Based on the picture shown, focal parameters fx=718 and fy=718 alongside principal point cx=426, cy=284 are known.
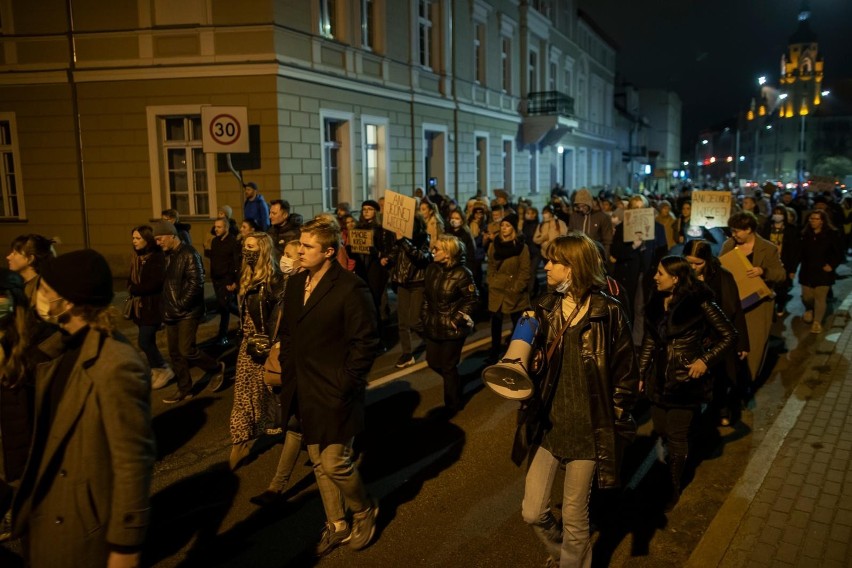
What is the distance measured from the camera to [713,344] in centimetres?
485

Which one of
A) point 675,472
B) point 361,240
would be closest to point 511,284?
point 361,240

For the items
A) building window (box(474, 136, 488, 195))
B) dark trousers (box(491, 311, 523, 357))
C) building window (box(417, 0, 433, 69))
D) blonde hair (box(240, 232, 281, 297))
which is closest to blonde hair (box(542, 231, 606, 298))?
blonde hair (box(240, 232, 281, 297))

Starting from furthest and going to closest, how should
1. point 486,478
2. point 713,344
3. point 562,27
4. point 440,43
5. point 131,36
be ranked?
point 562,27
point 440,43
point 131,36
point 486,478
point 713,344

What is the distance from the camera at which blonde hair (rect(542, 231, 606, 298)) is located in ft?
11.8

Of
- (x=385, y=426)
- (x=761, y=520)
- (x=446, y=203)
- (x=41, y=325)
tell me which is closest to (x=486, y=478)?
(x=385, y=426)

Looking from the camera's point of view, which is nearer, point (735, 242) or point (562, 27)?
point (735, 242)

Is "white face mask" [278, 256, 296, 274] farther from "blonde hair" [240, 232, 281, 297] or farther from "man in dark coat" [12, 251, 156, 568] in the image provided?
"man in dark coat" [12, 251, 156, 568]

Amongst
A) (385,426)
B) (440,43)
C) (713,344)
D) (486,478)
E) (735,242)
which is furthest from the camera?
(440,43)

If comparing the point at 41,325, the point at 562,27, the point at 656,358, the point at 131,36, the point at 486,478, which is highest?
the point at 562,27

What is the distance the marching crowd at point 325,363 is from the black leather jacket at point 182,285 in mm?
15

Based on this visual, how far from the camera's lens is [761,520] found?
4.59 meters

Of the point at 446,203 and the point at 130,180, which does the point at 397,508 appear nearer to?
the point at 446,203

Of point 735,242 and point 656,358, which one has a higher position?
point 735,242

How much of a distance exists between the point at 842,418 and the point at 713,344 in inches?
107
